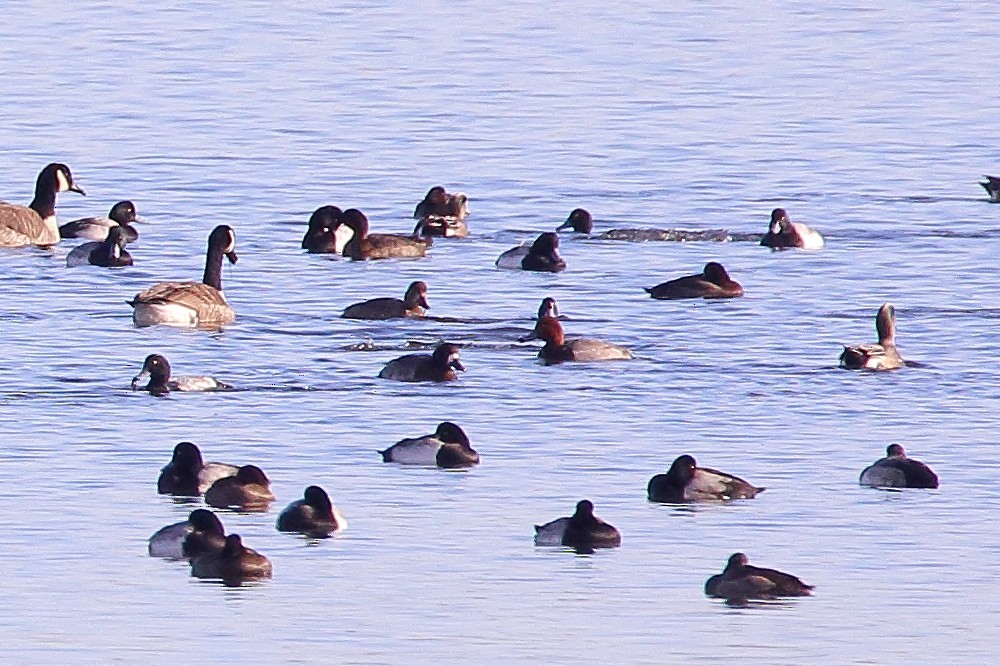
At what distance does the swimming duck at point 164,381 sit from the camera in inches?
880

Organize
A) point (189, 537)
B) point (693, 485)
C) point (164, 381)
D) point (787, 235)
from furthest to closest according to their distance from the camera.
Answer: point (787, 235) → point (164, 381) → point (693, 485) → point (189, 537)

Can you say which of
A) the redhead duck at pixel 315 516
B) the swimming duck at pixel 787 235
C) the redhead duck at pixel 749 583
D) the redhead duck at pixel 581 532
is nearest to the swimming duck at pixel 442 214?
the swimming duck at pixel 787 235

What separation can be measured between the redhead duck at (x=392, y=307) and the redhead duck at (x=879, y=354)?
4693 mm

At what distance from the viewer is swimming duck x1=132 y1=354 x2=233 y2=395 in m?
22.4

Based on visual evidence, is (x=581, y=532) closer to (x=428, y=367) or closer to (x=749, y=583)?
(x=749, y=583)

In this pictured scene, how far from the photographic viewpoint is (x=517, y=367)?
24078mm

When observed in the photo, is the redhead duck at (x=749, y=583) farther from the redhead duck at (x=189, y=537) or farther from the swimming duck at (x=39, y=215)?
the swimming duck at (x=39, y=215)

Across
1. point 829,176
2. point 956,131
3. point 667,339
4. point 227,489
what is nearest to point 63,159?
point 829,176

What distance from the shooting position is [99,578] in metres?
16.2

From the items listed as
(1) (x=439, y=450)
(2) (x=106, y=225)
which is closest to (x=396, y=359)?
(1) (x=439, y=450)

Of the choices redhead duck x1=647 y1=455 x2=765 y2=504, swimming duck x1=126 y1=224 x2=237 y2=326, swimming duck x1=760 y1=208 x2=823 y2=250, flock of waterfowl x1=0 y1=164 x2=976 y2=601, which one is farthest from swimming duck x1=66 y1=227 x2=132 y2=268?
redhead duck x1=647 y1=455 x2=765 y2=504

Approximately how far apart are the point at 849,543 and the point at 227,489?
4177 millimetres

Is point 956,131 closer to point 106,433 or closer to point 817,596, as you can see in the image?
point 106,433

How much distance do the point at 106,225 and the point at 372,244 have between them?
3.94 metres
